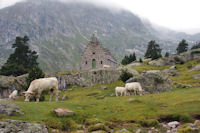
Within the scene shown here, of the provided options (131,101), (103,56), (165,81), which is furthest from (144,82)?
(103,56)

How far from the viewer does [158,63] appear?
331 feet

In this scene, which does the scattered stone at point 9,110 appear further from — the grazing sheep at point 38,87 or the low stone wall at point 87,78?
the low stone wall at point 87,78

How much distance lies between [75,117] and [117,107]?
6.92m

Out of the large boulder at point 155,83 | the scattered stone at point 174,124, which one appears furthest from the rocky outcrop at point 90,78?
the scattered stone at point 174,124

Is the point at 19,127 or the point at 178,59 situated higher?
the point at 178,59

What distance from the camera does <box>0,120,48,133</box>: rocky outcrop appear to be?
11716 mm

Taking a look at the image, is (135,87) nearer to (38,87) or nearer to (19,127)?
(38,87)

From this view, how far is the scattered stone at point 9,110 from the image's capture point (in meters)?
14.9

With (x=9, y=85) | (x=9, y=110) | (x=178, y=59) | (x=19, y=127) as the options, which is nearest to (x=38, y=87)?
(x=9, y=110)

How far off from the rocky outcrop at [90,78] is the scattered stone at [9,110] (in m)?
40.4

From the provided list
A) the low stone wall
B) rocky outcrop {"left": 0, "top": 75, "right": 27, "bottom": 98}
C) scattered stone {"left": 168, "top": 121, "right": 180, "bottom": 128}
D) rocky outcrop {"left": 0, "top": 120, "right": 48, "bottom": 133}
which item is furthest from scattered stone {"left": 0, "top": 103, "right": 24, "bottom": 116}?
the low stone wall

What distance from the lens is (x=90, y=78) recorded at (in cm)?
5803

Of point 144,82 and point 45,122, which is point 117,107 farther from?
point 144,82

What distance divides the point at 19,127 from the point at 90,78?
45.7 metres
